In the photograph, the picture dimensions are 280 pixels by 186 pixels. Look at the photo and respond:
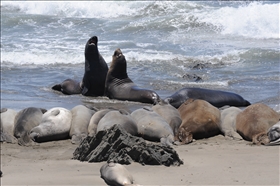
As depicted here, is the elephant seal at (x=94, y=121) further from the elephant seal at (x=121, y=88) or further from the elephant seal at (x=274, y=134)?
the elephant seal at (x=121, y=88)

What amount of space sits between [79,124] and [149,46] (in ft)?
33.9

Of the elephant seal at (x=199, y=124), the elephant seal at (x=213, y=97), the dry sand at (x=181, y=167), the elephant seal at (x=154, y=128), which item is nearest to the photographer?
the dry sand at (x=181, y=167)

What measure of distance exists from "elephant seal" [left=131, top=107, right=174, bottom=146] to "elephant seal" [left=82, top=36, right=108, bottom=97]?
4106 millimetres

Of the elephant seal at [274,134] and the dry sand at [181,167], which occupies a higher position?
the elephant seal at [274,134]

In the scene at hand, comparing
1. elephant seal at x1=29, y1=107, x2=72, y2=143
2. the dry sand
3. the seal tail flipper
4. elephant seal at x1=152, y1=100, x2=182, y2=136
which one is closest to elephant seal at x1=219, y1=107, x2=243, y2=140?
the dry sand

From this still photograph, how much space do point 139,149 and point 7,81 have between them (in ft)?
25.7

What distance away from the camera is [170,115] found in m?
7.57

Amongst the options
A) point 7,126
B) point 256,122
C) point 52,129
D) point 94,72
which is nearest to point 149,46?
point 94,72

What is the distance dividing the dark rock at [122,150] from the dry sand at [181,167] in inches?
3.7

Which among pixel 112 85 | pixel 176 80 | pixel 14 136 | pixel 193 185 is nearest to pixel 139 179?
pixel 193 185

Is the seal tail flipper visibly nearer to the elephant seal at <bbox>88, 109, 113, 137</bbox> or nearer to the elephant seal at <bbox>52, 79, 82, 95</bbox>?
the elephant seal at <bbox>52, 79, 82, 95</bbox>

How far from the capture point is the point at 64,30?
2192cm

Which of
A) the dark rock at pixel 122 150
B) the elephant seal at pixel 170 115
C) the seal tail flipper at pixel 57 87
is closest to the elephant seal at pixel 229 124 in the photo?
the elephant seal at pixel 170 115

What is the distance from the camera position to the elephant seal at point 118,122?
699 cm
